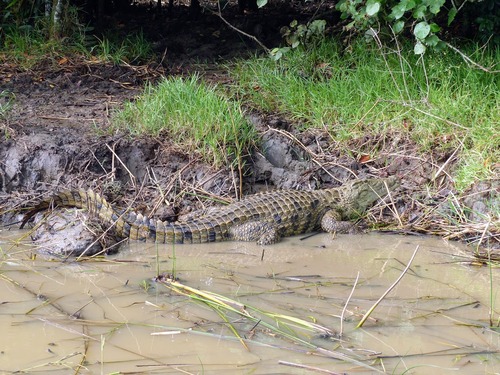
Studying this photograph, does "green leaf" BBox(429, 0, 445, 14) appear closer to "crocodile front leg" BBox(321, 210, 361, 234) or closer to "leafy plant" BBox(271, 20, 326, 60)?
"leafy plant" BBox(271, 20, 326, 60)

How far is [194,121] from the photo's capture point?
22.4ft

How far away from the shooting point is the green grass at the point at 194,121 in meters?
6.71

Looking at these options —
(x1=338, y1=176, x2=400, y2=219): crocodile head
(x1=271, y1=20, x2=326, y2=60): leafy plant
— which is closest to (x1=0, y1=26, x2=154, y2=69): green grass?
(x1=271, y1=20, x2=326, y2=60): leafy plant

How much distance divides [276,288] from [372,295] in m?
0.64

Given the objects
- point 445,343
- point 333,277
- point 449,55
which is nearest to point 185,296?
point 333,277

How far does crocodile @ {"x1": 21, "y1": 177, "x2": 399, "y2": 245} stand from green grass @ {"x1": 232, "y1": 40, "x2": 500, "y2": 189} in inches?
27.6

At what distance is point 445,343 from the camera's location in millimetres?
4098

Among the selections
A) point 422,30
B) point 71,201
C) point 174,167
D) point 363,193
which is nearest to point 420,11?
point 422,30

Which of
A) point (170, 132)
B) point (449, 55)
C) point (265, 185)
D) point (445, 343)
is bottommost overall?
point (445, 343)

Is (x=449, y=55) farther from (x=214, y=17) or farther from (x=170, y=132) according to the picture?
(x=214, y=17)

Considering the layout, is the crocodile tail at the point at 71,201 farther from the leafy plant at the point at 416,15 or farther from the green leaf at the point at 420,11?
the green leaf at the point at 420,11

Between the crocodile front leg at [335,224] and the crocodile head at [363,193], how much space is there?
0.11 m

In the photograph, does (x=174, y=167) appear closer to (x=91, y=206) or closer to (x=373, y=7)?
(x=91, y=206)

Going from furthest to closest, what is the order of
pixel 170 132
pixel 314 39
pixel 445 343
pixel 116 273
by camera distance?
1. pixel 314 39
2. pixel 170 132
3. pixel 116 273
4. pixel 445 343
